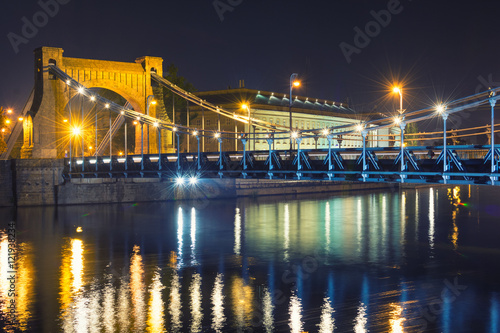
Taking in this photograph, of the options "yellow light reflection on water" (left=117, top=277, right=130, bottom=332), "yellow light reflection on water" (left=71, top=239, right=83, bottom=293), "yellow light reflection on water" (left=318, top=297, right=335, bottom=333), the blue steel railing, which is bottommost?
"yellow light reflection on water" (left=318, top=297, right=335, bottom=333)

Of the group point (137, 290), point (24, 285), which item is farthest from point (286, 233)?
point (24, 285)

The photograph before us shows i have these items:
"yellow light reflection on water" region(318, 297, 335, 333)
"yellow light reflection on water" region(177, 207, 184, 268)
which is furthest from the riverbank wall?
"yellow light reflection on water" region(318, 297, 335, 333)

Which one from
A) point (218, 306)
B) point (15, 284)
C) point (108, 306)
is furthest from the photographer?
point (15, 284)

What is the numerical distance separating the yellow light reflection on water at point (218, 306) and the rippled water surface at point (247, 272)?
0.06 metres

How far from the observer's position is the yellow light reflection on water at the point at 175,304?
19817 mm

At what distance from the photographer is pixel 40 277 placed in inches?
1094

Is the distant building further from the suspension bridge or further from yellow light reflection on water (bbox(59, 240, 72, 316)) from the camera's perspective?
→ yellow light reflection on water (bbox(59, 240, 72, 316))

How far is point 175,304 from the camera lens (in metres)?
22.4

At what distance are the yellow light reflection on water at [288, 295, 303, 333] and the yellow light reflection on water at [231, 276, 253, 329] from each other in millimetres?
1359

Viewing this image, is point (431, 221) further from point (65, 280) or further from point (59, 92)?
point (59, 92)

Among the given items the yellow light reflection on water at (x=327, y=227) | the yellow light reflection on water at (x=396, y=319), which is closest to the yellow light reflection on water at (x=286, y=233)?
the yellow light reflection on water at (x=327, y=227)

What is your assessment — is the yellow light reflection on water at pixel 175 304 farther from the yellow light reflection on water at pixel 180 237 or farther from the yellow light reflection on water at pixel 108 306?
the yellow light reflection on water at pixel 180 237

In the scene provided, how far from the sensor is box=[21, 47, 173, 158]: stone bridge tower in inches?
2286

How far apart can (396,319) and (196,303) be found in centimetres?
695
